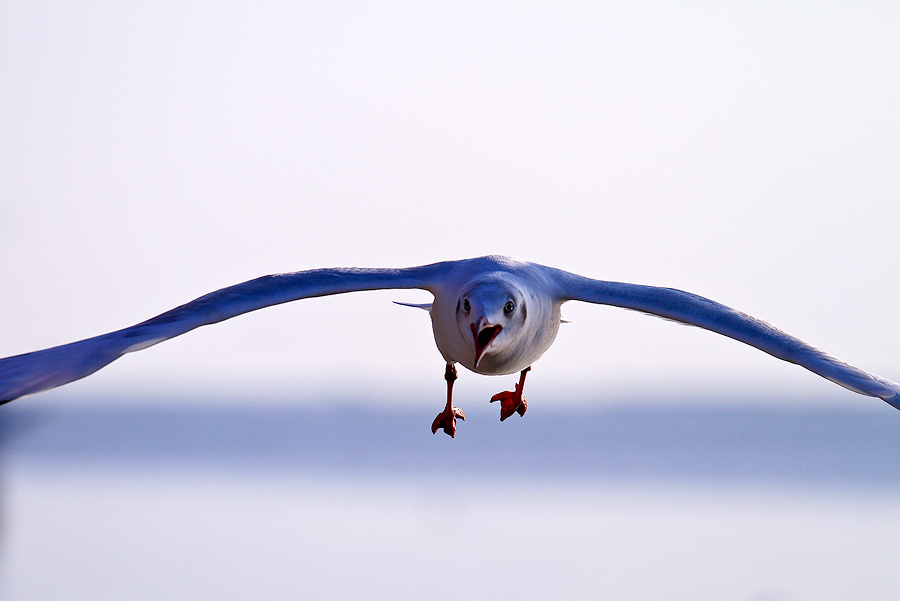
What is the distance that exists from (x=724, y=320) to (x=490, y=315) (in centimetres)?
184

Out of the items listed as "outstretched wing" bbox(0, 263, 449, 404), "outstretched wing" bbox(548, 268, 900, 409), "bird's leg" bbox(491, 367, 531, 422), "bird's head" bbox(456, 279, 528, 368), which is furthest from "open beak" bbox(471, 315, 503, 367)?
"bird's leg" bbox(491, 367, 531, 422)

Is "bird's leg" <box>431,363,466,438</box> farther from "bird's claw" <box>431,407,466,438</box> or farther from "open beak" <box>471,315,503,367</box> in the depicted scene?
"open beak" <box>471,315,503,367</box>

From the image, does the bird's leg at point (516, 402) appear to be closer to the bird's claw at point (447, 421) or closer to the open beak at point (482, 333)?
the bird's claw at point (447, 421)

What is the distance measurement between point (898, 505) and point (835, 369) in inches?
553

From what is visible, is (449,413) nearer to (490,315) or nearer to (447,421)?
(447,421)

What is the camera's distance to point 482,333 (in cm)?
735

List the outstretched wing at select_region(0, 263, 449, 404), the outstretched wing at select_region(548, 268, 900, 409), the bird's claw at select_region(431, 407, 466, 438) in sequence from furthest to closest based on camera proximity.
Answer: the bird's claw at select_region(431, 407, 466, 438) → the outstretched wing at select_region(548, 268, 900, 409) → the outstretched wing at select_region(0, 263, 449, 404)

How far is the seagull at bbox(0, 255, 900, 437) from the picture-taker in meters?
7.20

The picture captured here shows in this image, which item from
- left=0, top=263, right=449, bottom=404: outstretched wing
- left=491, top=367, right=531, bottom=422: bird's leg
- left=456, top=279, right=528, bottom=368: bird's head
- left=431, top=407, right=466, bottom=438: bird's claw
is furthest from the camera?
left=491, top=367, right=531, bottom=422: bird's leg

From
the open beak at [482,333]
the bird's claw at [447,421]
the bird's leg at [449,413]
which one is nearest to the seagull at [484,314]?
the open beak at [482,333]

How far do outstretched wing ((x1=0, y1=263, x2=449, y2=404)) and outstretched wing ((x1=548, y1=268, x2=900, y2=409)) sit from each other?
1.08m

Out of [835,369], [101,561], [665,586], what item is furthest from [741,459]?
[835,369]

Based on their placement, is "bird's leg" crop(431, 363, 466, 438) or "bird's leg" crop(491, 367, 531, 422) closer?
"bird's leg" crop(431, 363, 466, 438)

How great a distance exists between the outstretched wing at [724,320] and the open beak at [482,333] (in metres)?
1.22
